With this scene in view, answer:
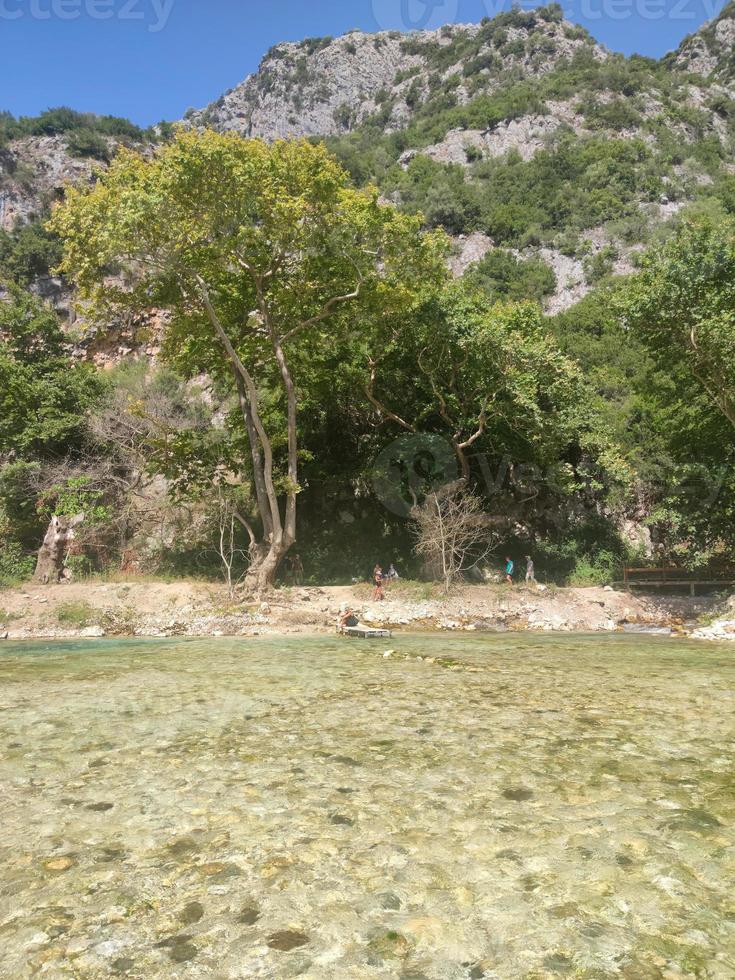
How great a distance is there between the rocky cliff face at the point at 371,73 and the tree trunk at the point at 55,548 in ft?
348

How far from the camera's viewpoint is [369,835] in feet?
14.6

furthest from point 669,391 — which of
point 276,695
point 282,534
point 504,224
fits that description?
point 504,224

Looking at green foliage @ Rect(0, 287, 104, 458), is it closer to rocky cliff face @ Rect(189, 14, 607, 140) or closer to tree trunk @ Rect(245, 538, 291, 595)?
tree trunk @ Rect(245, 538, 291, 595)

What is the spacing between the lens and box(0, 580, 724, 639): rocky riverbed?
18.5 meters

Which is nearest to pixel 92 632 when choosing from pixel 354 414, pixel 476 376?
pixel 354 414

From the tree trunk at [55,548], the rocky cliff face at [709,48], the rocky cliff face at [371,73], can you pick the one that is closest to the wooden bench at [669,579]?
the tree trunk at [55,548]

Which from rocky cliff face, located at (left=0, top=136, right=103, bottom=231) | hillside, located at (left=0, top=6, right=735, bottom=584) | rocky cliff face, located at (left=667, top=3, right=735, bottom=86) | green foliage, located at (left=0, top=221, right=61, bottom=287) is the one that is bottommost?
hillside, located at (left=0, top=6, right=735, bottom=584)

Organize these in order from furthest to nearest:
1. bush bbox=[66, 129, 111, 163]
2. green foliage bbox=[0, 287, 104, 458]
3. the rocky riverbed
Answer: bush bbox=[66, 129, 111, 163] < green foliage bbox=[0, 287, 104, 458] < the rocky riverbed

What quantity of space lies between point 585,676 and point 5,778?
8.30 meters

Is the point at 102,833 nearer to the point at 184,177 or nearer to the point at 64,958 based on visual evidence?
the point at 64,958

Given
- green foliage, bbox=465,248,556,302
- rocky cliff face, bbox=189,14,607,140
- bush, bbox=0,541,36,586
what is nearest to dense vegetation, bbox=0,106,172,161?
rocky cliff face, bbox=189,14,607,140

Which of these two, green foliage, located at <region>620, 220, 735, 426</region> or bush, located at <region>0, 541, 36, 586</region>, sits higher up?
green foliage, located at <region>620, 220, 735, 426</region>

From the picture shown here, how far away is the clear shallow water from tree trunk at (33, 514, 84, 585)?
17.8m

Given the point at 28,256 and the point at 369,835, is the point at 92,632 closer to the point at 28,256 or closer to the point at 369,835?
the point at 369,835
